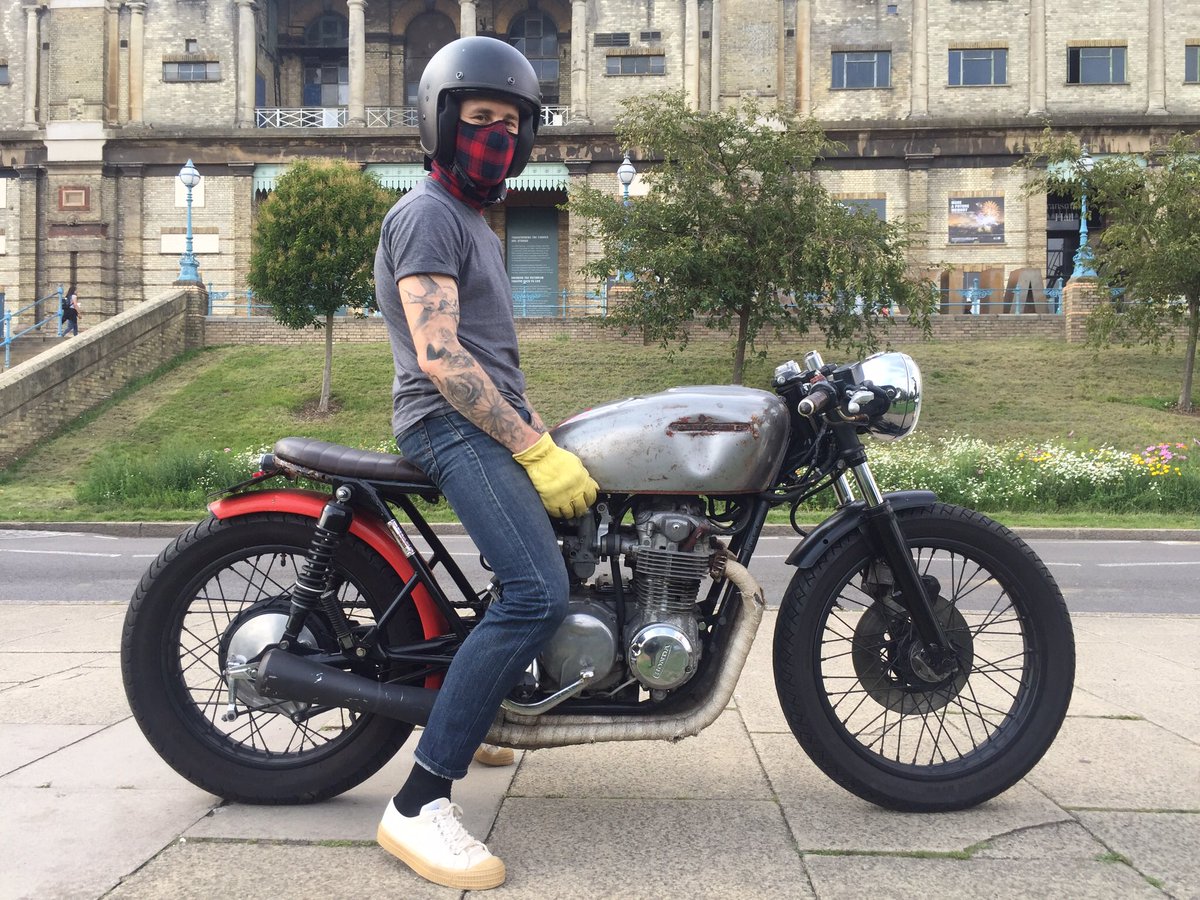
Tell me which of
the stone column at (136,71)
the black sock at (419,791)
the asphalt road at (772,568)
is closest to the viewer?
the black sock at (419,791)

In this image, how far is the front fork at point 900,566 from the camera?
309 cm

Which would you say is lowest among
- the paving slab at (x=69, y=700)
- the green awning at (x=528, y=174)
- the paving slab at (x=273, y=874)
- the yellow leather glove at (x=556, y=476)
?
the paving slab at (x=69, y=700)

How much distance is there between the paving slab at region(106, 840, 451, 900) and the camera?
8.27ft

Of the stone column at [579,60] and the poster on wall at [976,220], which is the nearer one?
the poster on wall at [976,220]

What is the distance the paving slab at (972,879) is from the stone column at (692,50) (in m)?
40.3

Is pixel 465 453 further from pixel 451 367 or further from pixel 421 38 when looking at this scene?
pixel 421 38

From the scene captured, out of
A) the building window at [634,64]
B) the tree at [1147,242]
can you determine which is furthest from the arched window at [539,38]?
the tree at [1147,242]

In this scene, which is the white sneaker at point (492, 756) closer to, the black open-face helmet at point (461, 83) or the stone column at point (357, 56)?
the black open-face helmet at point (461, 83)

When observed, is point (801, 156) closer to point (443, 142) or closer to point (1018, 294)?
point (1018, 294)

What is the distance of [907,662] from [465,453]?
4.97 ft

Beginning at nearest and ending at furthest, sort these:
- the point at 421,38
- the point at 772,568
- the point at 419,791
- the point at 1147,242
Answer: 1. the point at 419,791
2. the point at 772,568
3. the point at 1147,242
4. the point at 421,38

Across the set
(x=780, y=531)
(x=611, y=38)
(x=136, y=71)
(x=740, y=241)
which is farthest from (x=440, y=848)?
(x=136, y=71)

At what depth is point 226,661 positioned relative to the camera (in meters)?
3.11

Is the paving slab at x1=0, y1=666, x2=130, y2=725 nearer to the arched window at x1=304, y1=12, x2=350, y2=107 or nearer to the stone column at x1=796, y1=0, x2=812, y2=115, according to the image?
the stone column at x1=796, y1=0, x2=812, y2=115
